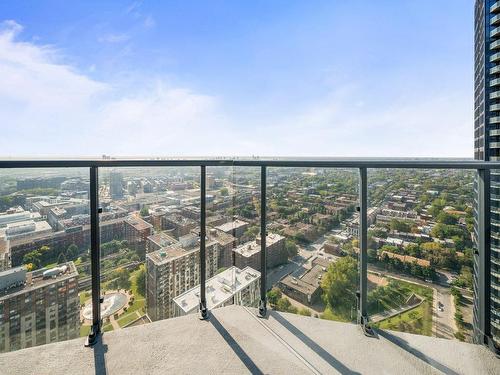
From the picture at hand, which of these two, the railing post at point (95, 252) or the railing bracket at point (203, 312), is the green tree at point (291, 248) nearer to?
the railing bracket at point (203, 312)

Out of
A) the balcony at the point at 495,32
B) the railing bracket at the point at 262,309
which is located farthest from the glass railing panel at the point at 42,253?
the balcony at the point at 495,32

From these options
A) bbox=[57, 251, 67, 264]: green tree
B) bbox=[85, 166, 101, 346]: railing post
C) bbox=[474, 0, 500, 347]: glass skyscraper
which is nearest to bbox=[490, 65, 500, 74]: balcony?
bbox=[474, 0, 500, 347]: glass skyscraper

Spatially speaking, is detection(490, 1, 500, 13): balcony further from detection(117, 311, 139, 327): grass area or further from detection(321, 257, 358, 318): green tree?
detection(117, 311, 139, 327): grass area

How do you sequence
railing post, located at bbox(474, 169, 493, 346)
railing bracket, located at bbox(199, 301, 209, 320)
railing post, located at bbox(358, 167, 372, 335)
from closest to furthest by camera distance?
railing post, located at bbox(474, 169, 493, 346), railing post, located at bbox(358, 167, 372, 335), railing bracket, located at bbox(199, 301, 209, 320)

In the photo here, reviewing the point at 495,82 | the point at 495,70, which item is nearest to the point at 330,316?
the point at 495,82

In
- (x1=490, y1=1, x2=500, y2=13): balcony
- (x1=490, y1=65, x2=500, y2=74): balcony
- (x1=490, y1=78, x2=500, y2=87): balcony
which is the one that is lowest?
(x1=490, y1=78, x2=500, y2=87): balcony

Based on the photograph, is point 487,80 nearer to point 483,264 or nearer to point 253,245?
point 483,264
